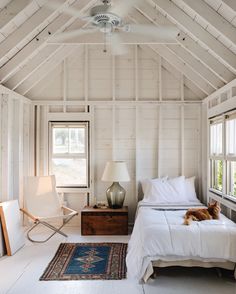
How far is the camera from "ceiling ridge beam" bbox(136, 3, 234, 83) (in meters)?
3.80

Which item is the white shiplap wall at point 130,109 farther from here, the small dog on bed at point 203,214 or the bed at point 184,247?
the bed at point 184,247

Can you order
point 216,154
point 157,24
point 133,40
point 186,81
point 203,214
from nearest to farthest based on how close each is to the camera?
1. point 203,214
2. point 133,40
3. point 157,24
4. point 216,154
5. point 186,81

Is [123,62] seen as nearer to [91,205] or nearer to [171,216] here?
[91,205]

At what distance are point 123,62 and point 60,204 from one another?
2914 millimetres

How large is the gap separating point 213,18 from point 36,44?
7.48 ft

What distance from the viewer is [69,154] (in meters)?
5.44

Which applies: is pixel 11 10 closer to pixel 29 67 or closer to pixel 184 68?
pixel 29 67

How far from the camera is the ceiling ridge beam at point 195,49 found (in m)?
3.80

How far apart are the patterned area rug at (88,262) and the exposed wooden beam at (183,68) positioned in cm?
295

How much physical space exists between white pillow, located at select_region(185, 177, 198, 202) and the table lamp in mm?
1106

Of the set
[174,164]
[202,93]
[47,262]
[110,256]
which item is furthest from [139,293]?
[202,93]

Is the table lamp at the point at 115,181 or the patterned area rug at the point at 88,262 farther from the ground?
the table lamp at the point at 115,181

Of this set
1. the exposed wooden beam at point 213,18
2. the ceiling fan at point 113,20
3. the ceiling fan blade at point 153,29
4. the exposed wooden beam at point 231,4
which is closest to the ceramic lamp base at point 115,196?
the ceiling fan at point 113,20

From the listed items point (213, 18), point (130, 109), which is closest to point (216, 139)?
point (130, 109)
